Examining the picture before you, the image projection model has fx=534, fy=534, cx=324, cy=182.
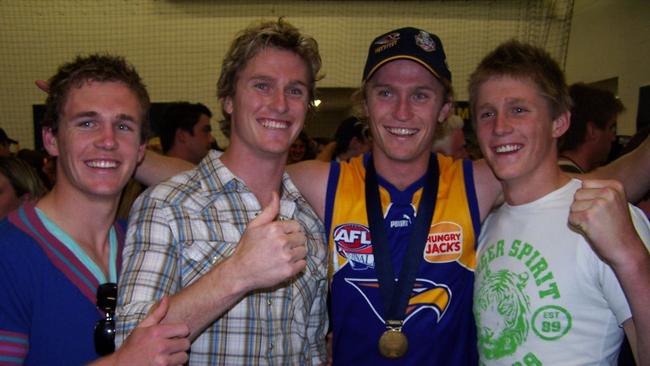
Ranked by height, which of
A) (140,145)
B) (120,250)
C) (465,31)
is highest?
(465,31)

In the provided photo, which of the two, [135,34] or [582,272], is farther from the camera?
[135,34]

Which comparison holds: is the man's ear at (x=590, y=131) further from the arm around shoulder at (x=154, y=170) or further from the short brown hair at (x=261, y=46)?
the arm around shoulder at (x=154, y=170)

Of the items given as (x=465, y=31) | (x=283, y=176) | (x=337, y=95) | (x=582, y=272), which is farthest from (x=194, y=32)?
(x=582, y=272)

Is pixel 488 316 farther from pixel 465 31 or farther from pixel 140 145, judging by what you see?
pixel 465 31

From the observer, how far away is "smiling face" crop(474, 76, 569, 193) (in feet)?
6.95

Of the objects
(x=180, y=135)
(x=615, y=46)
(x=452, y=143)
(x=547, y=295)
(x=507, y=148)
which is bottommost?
(x=547, y=295)

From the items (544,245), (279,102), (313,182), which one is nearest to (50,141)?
(279,102)

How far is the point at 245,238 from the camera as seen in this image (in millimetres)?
1648

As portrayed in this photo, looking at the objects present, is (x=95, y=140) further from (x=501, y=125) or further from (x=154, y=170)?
(x=501, y=125)

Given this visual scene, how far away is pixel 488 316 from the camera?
207 centimetres

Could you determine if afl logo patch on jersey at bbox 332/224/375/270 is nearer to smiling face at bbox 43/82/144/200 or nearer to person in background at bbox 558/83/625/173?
smiling face at bbox 43/82/144/200

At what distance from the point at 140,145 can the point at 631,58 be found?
10.3 m

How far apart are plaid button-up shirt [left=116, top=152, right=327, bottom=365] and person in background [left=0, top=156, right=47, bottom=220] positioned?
1.75 m

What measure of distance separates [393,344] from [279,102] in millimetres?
1058
